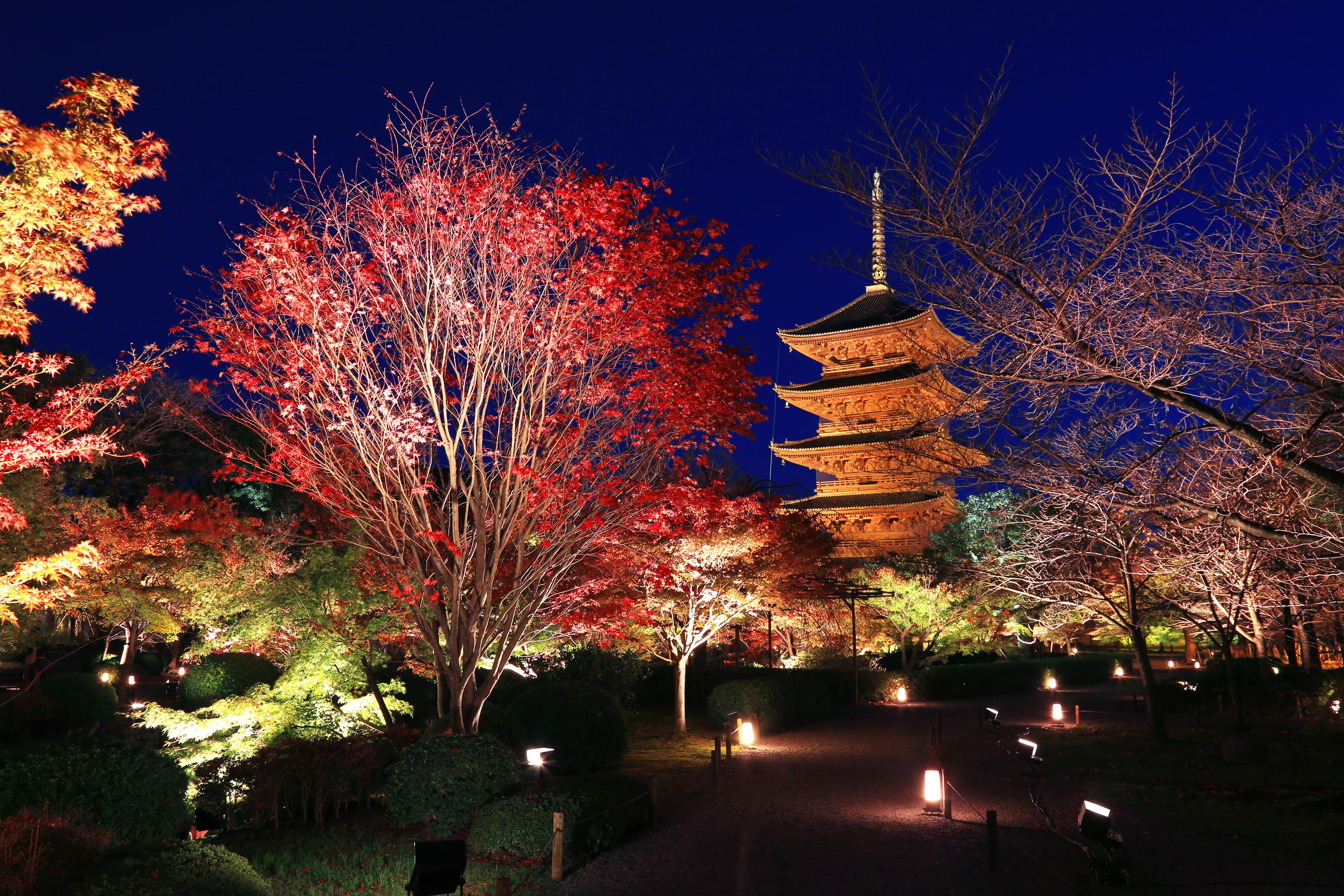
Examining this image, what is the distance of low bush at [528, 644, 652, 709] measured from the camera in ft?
63.5

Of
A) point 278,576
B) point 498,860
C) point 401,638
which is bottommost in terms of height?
point 498,860

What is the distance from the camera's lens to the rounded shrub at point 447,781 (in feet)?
31.2

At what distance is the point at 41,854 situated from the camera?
5961mm

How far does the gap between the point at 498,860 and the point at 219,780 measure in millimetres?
4064

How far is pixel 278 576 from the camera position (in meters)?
13.2

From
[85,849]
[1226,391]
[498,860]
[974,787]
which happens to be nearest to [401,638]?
[498,860]

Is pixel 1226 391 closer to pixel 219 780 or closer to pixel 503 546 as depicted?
pixel 503 546

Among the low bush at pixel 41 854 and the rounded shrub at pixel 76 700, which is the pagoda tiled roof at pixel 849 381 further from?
the low bush at pixel 41 854

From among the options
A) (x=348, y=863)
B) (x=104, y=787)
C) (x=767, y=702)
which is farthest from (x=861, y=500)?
(x=104, y=787)

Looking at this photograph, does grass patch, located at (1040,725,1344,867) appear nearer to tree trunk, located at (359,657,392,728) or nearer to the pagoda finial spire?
the pagoda finial spire

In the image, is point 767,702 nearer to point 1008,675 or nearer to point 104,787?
point 104,787

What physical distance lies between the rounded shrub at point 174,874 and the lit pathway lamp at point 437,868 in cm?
120

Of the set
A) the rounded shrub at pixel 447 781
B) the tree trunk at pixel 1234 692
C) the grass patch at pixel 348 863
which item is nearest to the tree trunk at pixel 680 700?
the rounded shrub at pixel 447 781

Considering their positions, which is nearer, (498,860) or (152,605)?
(498,860)
